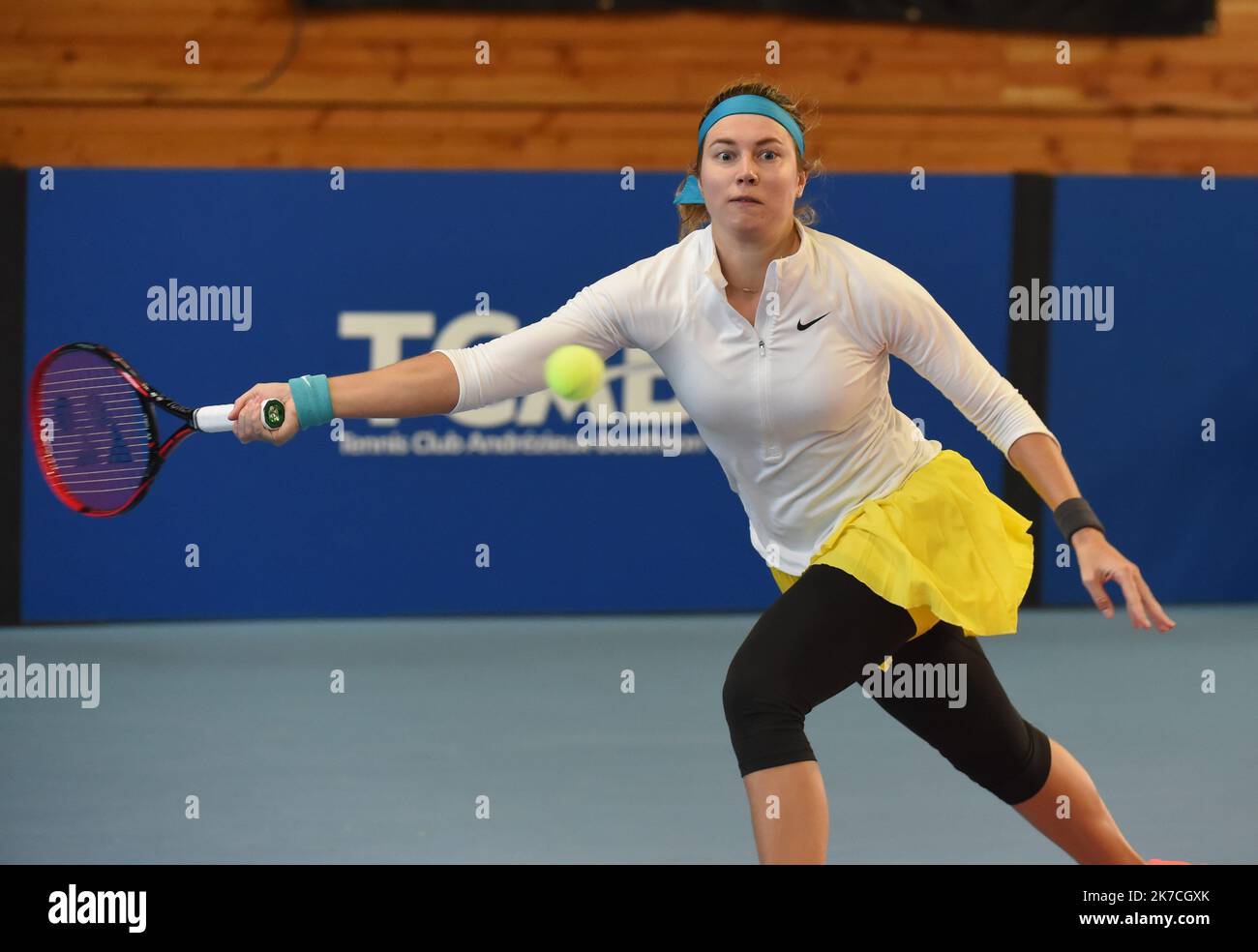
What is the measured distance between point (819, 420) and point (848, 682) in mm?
443

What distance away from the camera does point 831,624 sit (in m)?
2.80

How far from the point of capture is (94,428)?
11.7ft

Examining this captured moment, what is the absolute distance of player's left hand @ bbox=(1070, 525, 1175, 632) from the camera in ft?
8.21

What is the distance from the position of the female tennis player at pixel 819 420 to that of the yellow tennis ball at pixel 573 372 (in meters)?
0.05

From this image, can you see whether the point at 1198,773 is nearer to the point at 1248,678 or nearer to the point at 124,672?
the point at 1248,678

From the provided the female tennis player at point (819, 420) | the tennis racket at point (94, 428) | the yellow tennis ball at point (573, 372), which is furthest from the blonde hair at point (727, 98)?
the tennis racket at point (94, 428)

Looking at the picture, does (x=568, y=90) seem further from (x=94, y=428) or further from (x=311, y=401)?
(x=311, y=401)

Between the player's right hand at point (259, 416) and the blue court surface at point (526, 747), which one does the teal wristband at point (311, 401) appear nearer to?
the player's right hand at point (259, 416)

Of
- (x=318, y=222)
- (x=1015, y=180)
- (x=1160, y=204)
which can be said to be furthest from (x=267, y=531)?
(x=1160, y=204)

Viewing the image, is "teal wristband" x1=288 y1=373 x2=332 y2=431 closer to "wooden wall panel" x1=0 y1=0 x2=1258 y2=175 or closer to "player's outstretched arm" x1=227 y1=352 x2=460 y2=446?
"player's outstretched arm" x1=227 y1=352 x2=460 y2=446

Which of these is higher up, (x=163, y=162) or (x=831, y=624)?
(x=163, y=162)

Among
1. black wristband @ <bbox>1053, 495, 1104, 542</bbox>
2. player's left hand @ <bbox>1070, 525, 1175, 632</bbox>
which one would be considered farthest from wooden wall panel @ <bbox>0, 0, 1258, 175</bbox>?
player's left hand @ <bbox>1070, 525, 1175, 632</bbox>

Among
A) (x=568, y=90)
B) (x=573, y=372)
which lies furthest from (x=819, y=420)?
(x=568, y=90)

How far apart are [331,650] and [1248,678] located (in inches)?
122
